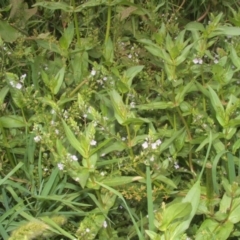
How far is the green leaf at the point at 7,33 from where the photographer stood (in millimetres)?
2752

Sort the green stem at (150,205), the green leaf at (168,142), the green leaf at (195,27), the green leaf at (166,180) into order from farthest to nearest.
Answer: the green leaf at (195,27)
the green leaf at (168,142)
the green leaf at (166,180)
the green stem at (150,205)

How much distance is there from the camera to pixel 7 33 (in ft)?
9.07

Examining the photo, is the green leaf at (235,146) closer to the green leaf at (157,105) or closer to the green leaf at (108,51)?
the green leaf at (157,105)

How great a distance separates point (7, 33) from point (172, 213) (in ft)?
4.57

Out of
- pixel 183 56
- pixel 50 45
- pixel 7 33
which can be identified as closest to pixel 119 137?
pixel 183 56

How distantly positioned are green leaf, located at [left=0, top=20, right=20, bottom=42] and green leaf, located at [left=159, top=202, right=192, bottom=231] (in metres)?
1.35

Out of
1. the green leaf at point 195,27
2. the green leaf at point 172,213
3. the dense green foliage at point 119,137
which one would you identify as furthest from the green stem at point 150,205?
the green leaf at point 195,27

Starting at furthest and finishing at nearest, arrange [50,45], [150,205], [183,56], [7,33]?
[7,33]
[50,45]
[183,56]
[150,205]

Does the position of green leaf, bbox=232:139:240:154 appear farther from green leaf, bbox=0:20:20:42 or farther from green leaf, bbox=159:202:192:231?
green leaf, bbox=0:20:20:42

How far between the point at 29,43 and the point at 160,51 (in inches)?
32.7

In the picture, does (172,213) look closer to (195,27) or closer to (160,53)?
(160,53)

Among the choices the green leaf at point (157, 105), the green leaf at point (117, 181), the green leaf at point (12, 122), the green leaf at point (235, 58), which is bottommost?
the green leaf at point (12, 122)

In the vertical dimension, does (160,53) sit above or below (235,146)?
above

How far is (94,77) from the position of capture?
2.61 metres
